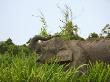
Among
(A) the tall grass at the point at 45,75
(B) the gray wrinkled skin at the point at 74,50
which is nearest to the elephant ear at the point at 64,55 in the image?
(B) the gray wrinkled skin at the point at 74,50

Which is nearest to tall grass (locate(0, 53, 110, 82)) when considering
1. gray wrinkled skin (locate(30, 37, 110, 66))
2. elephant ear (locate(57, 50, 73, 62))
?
elephant ear (locate(57, 50, 73, 62))

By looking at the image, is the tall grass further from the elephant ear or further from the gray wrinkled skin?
the gray wrinkled skin

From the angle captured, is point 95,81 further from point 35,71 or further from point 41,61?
point 41,61

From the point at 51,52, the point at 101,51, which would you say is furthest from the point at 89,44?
the point at 51,52

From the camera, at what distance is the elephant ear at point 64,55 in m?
6.83

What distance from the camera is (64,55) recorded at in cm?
697

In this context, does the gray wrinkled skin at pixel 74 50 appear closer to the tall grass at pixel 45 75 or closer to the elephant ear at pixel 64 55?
the elephant ear at pixel 64 55

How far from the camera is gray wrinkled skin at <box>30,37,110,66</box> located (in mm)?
6963

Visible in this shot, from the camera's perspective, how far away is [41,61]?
7.19 m

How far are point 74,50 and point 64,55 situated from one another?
317 mm

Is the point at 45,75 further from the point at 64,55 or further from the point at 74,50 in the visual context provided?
the point at 74,50

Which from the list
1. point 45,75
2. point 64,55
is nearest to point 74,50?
point 64,55

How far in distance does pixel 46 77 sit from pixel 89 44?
2608mm

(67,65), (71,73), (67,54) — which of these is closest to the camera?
(71,73)
